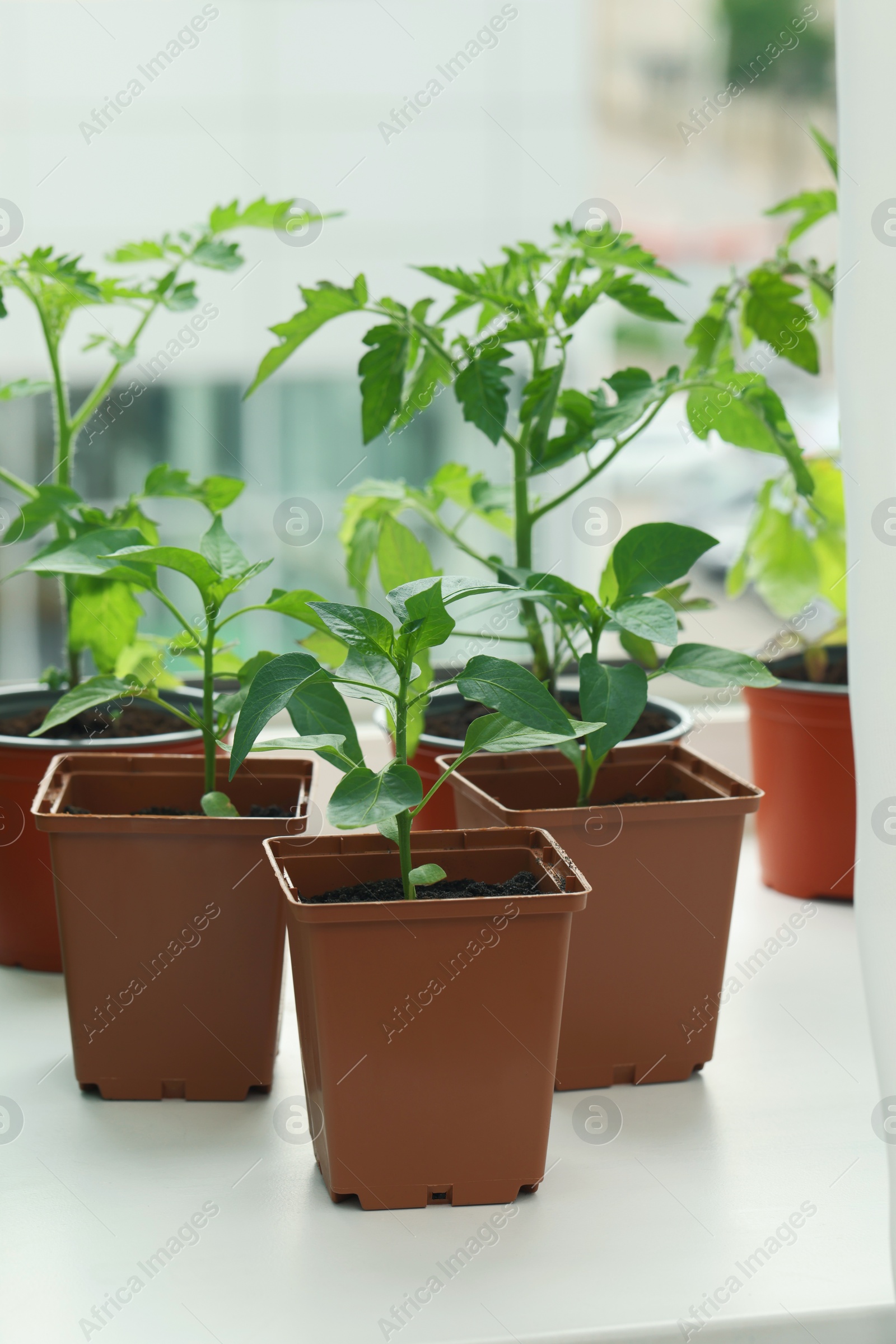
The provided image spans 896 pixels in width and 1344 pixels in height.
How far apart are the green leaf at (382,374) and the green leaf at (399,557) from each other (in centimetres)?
8

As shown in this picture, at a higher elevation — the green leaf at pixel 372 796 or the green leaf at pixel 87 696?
the green leaf at pixel 87 696

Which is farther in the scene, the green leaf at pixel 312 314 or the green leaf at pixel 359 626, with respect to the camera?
the green leaf at pixel 312 314

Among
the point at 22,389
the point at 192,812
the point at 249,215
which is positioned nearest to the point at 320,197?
the point at 249,215

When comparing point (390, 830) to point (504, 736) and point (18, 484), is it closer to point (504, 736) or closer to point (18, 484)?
point (504, 736)

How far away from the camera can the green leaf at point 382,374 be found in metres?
0.88

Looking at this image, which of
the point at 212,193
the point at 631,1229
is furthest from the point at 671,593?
the point at 212,193

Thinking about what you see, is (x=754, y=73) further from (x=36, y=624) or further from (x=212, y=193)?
(x=36, y=624)

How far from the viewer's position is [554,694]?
0.99 meters

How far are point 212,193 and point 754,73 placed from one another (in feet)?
2.45

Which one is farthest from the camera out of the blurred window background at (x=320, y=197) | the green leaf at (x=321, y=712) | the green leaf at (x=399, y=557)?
the blurred window background at (x=320, y=197)

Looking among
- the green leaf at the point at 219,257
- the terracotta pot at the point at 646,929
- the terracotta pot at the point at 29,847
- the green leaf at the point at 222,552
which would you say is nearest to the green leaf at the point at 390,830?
the terracotta pot at the point at 646,929

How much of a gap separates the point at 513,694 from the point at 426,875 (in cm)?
12

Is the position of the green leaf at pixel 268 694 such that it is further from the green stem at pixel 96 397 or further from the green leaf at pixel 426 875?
the green stem at pixel 96 397

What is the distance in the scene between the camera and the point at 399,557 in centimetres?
90
